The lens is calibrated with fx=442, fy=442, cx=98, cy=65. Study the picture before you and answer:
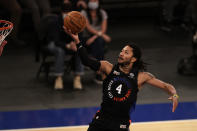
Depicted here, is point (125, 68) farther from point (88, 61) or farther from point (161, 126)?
point (161, 126)

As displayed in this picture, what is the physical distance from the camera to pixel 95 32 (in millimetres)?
7535

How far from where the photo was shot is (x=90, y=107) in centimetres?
650

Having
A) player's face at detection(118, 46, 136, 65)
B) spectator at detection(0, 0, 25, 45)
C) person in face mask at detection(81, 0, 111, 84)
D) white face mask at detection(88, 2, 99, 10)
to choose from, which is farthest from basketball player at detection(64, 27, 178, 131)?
spectator at detection(0, 0, 25, 45)

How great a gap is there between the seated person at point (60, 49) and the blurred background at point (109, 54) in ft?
0.55

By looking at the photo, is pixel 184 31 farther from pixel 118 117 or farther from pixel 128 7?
pixel 118 117

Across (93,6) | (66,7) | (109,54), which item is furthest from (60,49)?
(109,54)

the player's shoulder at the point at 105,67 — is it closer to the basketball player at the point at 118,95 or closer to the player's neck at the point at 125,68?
the basketball player at the point at 118,95

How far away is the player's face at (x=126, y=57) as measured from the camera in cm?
446

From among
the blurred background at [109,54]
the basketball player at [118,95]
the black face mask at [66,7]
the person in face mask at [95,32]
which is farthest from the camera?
the person in face mask at [95,32]

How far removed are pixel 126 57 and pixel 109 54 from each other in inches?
185

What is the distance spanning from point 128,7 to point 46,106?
6.81 m

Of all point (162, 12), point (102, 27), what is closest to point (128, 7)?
Answer: point (162, 12)

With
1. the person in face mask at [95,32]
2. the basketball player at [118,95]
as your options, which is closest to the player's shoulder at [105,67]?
the basketball player at [118,95]

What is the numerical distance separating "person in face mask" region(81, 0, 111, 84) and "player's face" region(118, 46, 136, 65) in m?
2.95
